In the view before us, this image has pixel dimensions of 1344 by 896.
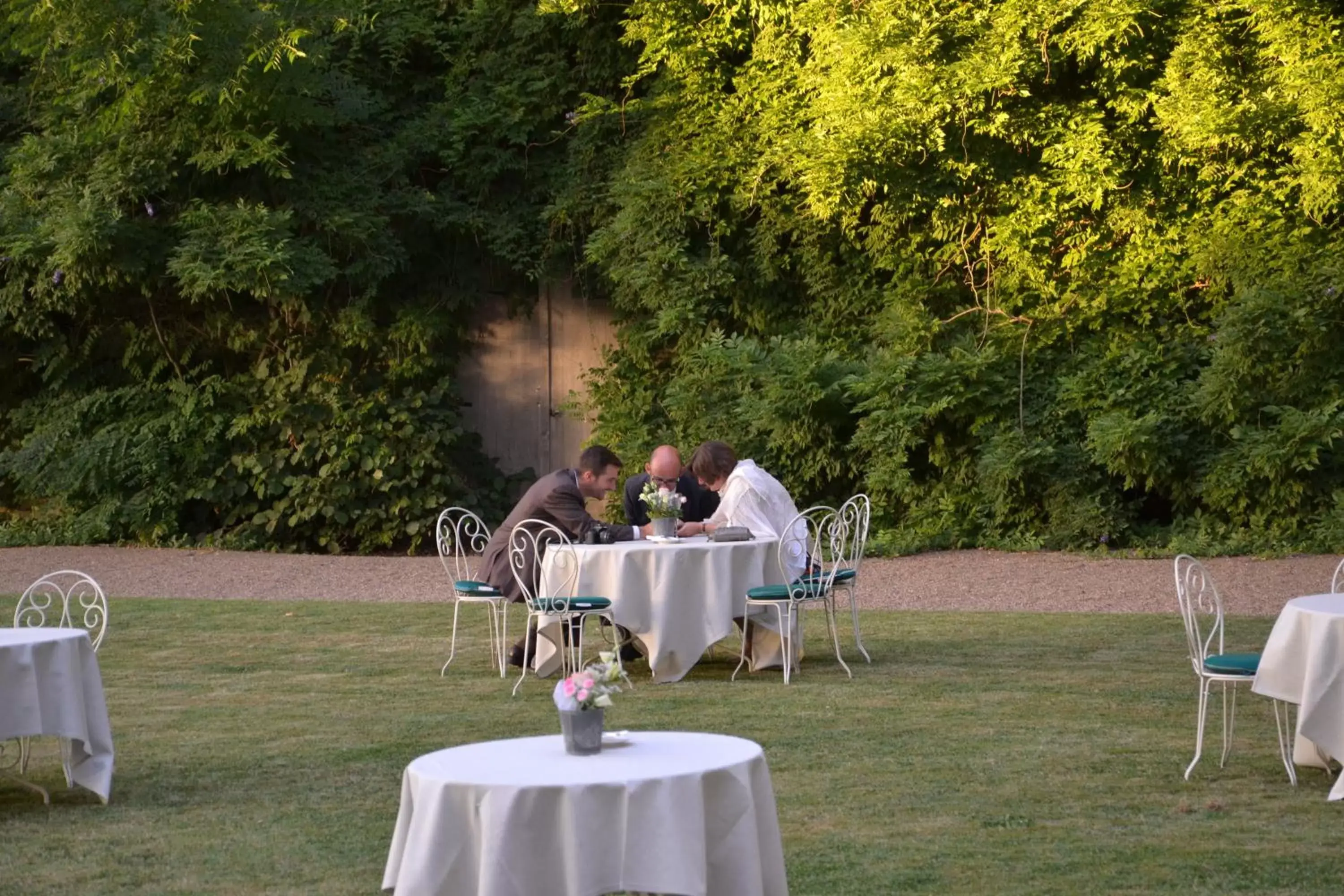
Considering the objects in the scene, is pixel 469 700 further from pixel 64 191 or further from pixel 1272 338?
pixel 64 191

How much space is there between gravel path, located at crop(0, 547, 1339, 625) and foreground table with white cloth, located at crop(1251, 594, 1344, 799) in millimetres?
4533

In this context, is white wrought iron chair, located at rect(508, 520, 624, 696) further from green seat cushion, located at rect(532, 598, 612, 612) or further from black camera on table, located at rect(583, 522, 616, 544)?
black camera on table, located at rect(583, 522, 616, 544)

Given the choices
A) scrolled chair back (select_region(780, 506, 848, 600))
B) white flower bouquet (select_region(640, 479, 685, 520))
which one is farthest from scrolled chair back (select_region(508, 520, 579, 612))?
scrolled chair back (select_region(780, 506, 848, 600))

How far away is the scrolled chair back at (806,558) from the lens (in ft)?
25.4

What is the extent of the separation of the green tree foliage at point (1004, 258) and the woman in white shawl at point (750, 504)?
5010 mm

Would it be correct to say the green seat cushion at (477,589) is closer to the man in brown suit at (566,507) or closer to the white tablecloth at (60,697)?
the man in brown suit at (566,507)

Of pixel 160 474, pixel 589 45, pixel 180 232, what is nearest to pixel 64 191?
pixel 180 232

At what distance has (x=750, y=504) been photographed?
27.5 ft

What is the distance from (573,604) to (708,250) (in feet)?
26.8

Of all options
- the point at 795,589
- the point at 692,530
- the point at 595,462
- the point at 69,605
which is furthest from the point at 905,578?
the point at 69,605

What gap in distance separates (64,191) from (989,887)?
1292 centimetres

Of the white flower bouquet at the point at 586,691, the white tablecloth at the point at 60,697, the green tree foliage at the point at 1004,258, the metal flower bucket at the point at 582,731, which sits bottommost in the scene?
the white tablecloth at the point at 60,697

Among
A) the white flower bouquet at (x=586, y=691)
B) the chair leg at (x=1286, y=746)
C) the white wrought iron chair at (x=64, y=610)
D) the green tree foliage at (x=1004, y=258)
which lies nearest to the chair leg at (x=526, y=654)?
the white wrought iron chair at (x=64, y=610)

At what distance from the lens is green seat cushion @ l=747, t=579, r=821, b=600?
25.1 ft
